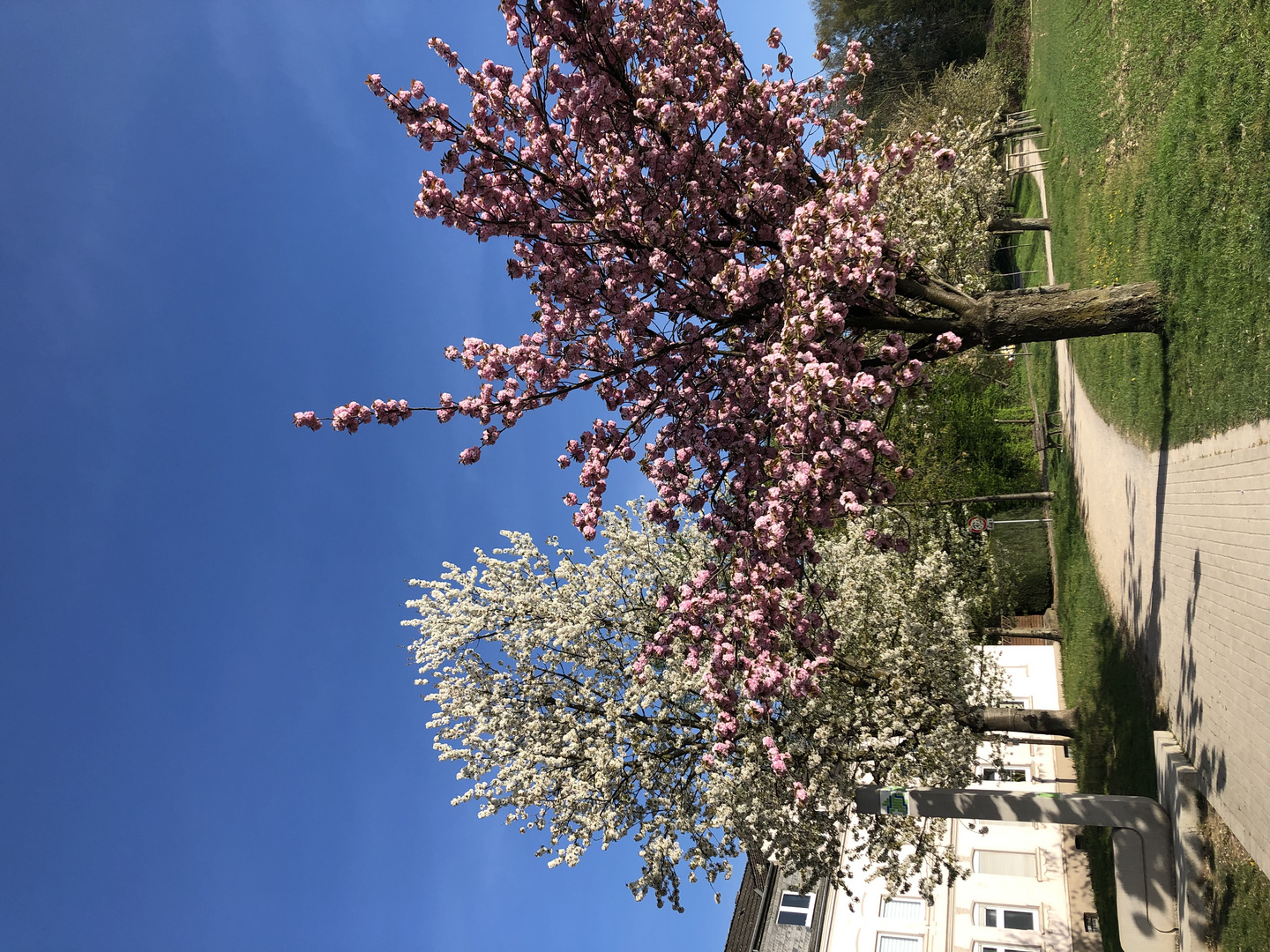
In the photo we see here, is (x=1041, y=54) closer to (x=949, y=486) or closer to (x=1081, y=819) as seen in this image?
(x=949, y=486)

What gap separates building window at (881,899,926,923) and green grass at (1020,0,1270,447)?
21065mm

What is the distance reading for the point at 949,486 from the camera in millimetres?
26219

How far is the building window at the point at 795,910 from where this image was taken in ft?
102

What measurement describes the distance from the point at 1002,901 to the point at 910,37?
4930 centimetres

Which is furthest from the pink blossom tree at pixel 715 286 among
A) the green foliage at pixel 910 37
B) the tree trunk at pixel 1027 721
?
the green foliage at pixel 910 37

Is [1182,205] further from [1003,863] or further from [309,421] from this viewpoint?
[1003,863]

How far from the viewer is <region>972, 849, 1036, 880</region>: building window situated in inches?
1112

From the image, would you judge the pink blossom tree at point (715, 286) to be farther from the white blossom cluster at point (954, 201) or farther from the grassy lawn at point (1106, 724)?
the grassy lawn at point (1106, 724)

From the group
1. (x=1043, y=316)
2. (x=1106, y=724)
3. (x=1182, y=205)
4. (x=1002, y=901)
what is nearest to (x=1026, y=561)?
(x=1106, y=724)

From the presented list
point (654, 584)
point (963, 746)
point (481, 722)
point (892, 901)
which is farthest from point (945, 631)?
point (892, 901)

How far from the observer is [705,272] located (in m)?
9.97

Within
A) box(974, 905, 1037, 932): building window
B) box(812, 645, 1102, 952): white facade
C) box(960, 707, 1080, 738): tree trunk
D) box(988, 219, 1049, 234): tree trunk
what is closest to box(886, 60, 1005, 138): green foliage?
box(988, 219, 1049, 234): tree trunk

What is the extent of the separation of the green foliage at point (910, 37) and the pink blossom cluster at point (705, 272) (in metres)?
42.1

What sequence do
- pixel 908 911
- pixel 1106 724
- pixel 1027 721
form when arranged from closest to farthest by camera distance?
1. pixel 1106 724
2. pixel 1027 721
3. pixel 908 911
